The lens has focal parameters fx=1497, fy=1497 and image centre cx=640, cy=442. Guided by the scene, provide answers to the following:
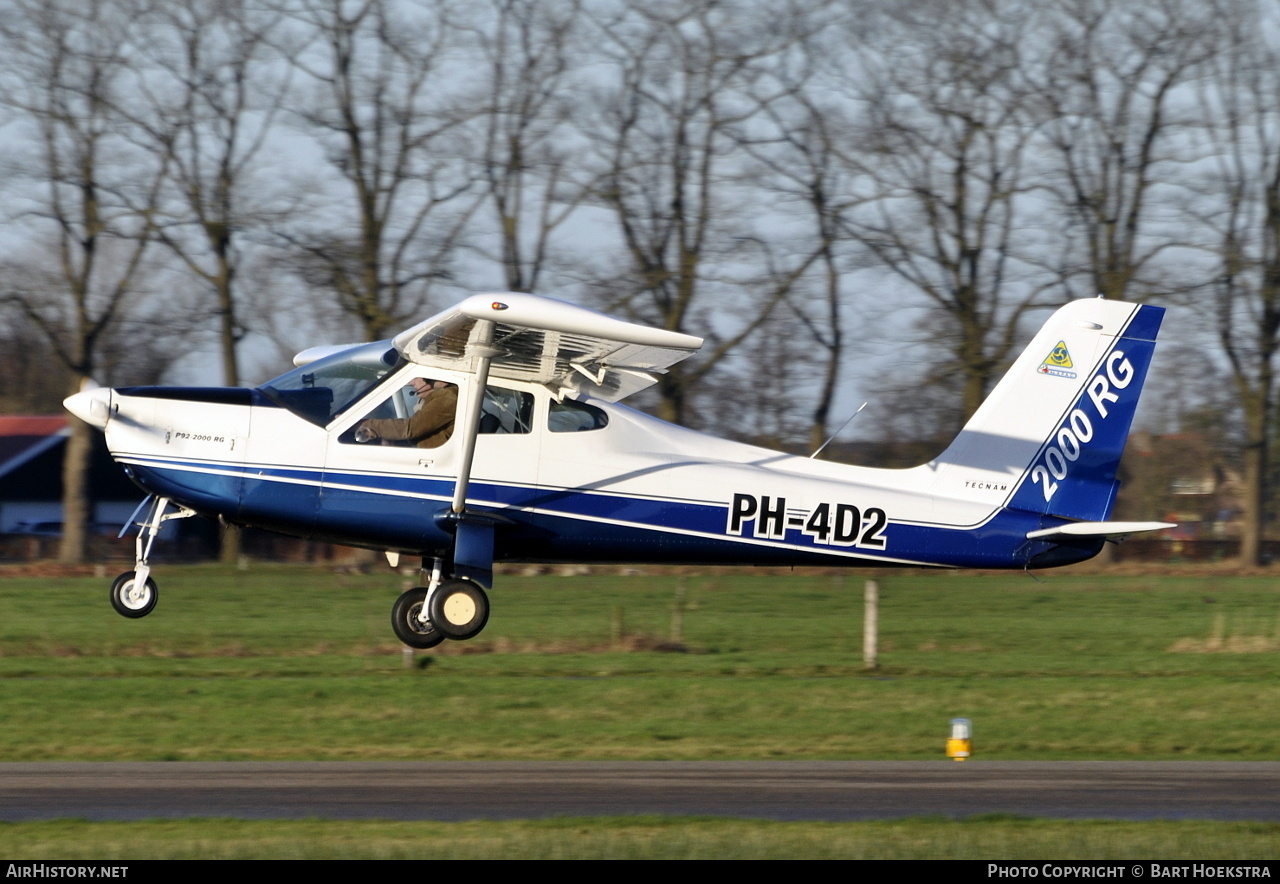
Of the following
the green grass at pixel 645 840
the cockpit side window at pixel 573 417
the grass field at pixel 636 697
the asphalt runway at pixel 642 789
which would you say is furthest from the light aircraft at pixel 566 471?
the grass field at pixel 636 697

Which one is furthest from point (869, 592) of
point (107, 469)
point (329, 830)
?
point (107, 469)

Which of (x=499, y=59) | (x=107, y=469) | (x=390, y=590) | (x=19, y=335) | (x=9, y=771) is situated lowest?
(x=9, y=771)

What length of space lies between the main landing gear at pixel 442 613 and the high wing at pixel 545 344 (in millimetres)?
1671

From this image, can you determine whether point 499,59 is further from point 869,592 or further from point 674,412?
point 869,592

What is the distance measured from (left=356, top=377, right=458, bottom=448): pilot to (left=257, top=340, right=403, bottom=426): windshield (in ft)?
0.78

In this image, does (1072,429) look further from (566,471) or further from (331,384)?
(331,384)

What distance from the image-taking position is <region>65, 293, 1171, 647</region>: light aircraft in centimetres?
1110

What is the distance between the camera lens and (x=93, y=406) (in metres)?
10.9

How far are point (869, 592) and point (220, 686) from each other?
8620mm

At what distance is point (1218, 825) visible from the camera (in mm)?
11328

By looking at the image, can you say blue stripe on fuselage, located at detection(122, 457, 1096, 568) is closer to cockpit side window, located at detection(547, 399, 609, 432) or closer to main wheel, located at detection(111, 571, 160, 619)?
cockpit side window, located at detection(547, 399, 609, 432)

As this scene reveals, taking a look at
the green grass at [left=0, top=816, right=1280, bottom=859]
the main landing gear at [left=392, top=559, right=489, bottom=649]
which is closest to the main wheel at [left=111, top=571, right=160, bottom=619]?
the green grass at [left=0, top=816, right=1280, bottom=859]

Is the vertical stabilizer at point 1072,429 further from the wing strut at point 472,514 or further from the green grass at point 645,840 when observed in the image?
the wing strut at point 472,514

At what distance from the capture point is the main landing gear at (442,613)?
11422 millimetres
